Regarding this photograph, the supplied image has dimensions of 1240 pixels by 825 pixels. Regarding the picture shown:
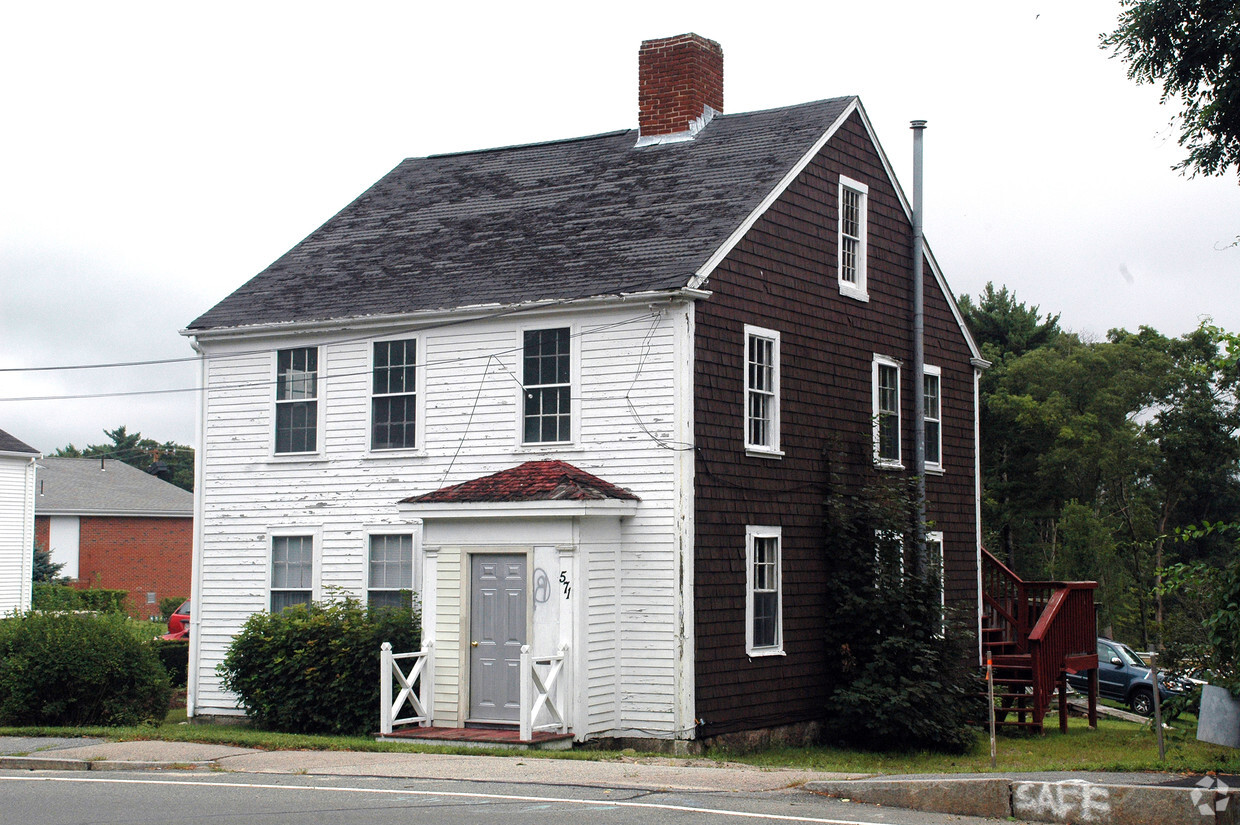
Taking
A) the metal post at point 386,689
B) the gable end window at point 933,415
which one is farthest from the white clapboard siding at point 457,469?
the gable end window at point 933,415

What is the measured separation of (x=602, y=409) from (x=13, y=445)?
3283 cm

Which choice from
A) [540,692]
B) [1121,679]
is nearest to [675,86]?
[540,692]

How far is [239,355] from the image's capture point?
2136 centimetres

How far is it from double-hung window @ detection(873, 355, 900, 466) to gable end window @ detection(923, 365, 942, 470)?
1.07 m

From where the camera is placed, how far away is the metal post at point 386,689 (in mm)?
17156

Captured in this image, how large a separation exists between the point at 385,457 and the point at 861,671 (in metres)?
7.90

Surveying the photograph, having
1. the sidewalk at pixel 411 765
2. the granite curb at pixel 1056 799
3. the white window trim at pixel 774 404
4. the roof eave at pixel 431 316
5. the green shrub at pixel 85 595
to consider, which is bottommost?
the sidewalk at pixel 411 765

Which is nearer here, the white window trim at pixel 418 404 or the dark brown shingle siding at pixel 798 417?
the dark brown shingle siding at pixel 798 417

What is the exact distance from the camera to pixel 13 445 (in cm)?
4400

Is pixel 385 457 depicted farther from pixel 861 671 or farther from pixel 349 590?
pixel 861 671

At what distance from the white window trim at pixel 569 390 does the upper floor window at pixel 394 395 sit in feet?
→ 6.17

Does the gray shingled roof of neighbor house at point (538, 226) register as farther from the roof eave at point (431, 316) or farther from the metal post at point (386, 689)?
the metal post at point (386, 689)

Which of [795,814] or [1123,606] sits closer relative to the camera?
[795,814]

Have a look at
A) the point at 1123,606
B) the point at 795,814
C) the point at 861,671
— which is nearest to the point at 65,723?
the point at 861,671
